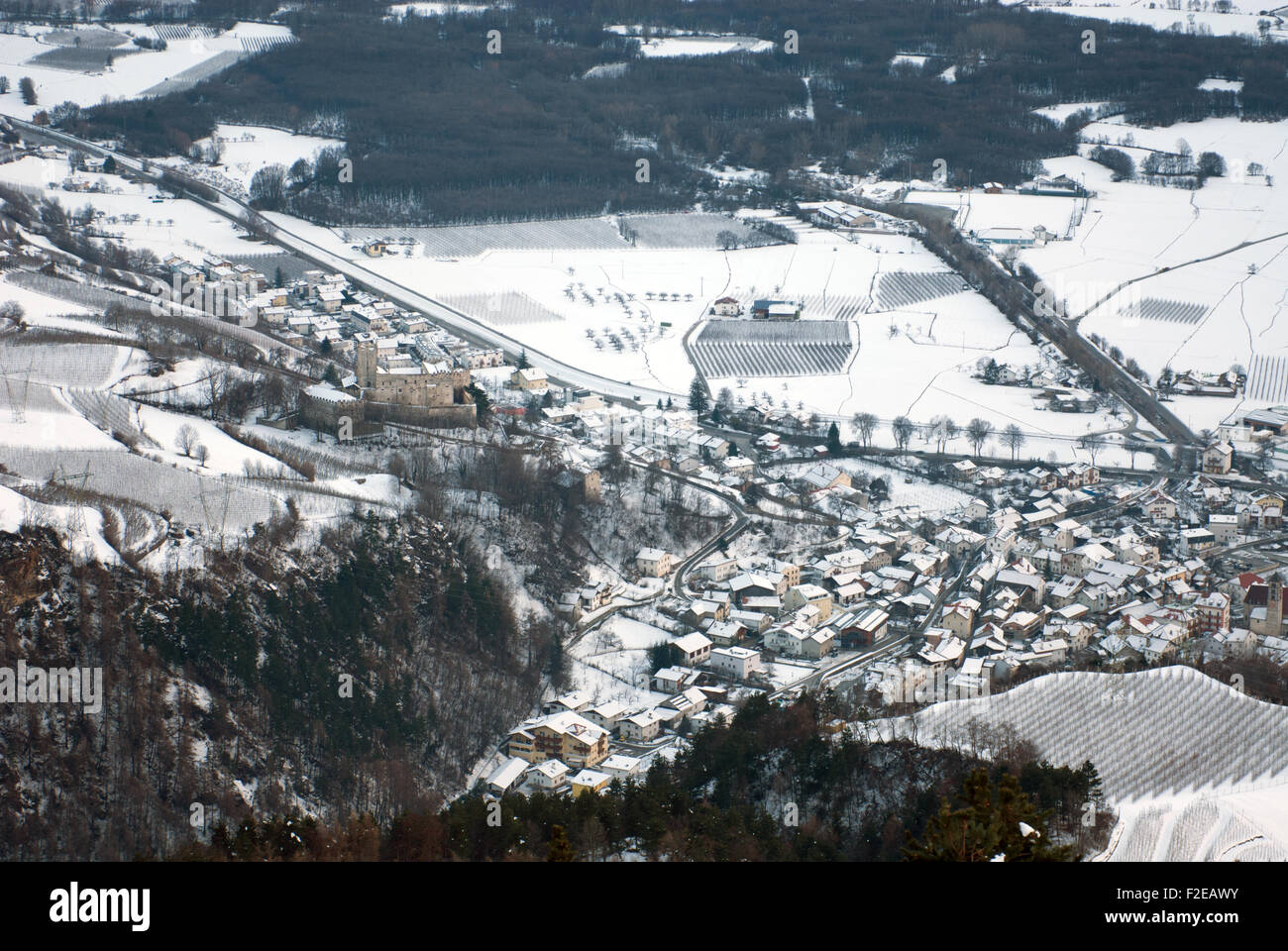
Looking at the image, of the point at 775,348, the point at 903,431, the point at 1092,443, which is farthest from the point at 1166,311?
the point at 903,431

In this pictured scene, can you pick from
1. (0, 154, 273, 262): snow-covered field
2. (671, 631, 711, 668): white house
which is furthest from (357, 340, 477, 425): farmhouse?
(0, 154, 273, 262): snow-covered field

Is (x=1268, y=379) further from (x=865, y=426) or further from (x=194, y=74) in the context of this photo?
(x=194, y=74)

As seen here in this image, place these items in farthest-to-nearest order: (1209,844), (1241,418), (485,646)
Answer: (1241,418) → (485,646) → (1209,844)

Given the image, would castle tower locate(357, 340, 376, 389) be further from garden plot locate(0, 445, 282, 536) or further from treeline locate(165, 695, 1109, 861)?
treeline locate(165, 695, 1109, 861)

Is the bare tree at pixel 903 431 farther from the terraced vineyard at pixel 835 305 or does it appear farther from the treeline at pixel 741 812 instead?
the treeline at pixel 741 812

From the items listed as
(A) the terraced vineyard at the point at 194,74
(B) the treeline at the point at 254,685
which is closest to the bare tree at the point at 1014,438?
(B) the treeline at the point at 254,685

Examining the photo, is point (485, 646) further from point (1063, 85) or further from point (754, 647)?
point (1063, 85)

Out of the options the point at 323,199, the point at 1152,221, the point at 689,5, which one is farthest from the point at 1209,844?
the point at 689,5
